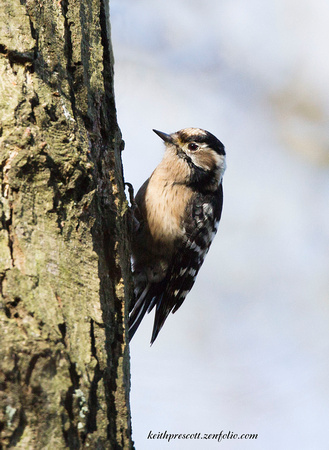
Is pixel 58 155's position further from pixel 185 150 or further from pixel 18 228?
pixel 185 150

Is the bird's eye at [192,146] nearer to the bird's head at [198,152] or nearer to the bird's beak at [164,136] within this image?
the bird's head at [198,152]

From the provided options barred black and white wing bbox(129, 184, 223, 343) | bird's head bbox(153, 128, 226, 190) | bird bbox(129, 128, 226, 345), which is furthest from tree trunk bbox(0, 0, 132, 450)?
bird's head bbox(153, 128, 226, 190)

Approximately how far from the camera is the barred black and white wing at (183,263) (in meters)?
4.46

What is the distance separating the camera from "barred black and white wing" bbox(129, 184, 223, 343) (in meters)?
4.46

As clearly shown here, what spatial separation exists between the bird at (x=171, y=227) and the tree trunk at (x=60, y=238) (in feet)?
5.23

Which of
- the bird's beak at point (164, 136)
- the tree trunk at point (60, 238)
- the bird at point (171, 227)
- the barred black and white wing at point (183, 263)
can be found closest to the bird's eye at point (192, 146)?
the bird at point (171, 227)

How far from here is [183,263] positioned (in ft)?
14.8

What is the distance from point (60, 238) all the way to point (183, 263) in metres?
2.59

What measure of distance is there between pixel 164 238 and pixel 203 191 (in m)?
0.55

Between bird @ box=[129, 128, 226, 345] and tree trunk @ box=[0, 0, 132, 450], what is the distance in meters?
1.59

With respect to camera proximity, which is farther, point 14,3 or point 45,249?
point 14,3

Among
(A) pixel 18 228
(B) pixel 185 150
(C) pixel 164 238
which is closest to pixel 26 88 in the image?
(A) pixel 18 228

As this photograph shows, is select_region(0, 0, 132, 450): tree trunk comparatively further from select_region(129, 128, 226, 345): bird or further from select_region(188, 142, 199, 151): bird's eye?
select_region(188, 142, 199, 151): bird's eye

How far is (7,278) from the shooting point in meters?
1.80
